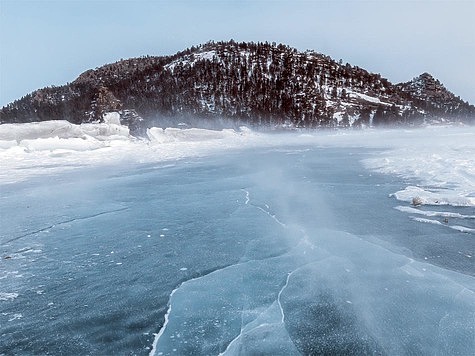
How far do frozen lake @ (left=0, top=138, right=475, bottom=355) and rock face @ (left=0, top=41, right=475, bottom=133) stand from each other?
45739mm

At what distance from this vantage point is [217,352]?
3738 mm

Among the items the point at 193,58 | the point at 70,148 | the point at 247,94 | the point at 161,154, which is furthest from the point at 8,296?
the point at 193,58

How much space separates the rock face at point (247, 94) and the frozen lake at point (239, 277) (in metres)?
45.7

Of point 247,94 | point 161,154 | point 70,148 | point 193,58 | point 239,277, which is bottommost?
point 161,154

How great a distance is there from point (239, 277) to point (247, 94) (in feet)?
273

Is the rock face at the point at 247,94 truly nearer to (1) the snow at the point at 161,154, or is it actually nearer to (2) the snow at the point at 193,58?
(2) the snow at the point at 193,58

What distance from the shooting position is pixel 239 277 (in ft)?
18.3

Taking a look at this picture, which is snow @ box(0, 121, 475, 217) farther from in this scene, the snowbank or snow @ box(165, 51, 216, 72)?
snow @ box(165, 51, 216, 72)

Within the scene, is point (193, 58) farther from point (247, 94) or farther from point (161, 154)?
point (161, 154)

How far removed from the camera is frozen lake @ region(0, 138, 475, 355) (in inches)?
157

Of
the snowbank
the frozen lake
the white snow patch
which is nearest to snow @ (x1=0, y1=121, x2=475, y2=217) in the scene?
the snowbank

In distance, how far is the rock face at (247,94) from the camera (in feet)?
238

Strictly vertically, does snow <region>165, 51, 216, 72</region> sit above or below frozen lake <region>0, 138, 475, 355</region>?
above

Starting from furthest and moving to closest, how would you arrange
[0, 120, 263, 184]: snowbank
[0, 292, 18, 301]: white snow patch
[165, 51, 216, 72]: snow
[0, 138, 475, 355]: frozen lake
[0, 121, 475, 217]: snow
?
[165, 51, 216, 72]: snow
[0, 120, 263, 184]: snowbank
[0, 121, 475, 217]: snow
[0, 292, 18, 301]: white snow patch
[0, 138, 475, 355]: frozen lake
